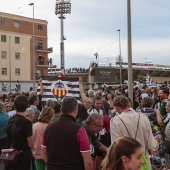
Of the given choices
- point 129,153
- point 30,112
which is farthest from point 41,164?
point 129,153

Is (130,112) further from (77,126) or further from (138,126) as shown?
(77,126)

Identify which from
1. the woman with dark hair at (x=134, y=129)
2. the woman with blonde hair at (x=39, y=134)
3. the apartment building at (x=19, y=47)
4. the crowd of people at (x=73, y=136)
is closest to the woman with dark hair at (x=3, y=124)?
the crowd of people at (x=73, y=136)

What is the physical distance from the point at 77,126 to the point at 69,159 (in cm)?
42

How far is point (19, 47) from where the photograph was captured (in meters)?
64.0

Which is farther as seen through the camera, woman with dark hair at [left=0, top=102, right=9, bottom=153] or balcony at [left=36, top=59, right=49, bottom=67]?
balcony at [left=36, top=59, right=49, bottom=67]

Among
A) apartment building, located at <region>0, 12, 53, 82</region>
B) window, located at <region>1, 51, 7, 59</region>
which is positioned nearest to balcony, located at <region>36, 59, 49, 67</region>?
apartment building, located at <region>0, 12, 53, 82</region>

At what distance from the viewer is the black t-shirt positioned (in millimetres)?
5516

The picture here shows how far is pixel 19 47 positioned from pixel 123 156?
2485 inches

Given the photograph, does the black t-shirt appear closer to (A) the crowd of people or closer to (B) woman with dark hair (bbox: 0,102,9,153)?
(A) the crowd of people

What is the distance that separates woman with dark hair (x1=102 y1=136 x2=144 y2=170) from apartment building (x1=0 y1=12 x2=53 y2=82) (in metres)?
57.8

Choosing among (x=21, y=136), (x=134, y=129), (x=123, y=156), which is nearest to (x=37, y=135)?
(x=21, y=136)

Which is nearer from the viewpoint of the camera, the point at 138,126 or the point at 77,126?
the point at 77,126

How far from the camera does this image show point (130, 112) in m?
5.04

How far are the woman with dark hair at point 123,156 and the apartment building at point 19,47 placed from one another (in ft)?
190
